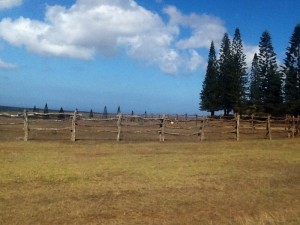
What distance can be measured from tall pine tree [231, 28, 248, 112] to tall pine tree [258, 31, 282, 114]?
3335 millimetres

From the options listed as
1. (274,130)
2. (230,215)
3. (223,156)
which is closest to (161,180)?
(230,215)

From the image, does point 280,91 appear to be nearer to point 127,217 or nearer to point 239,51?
point 239,51

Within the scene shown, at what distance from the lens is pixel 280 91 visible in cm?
5962

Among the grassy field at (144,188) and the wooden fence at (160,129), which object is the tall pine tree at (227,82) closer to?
the wooden fence at (160,129)

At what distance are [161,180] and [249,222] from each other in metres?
4.33

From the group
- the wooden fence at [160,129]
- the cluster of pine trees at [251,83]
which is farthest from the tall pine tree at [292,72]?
the wooden fence at [160,129]

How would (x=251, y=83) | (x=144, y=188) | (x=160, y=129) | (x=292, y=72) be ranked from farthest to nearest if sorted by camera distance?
1. (x=251, y=83)
2. (x=292, y=72)
3. (x=160, y=129)
4. (x=144, y=188)

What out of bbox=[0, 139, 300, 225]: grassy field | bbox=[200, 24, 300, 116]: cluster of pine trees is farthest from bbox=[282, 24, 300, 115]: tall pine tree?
bbox=[0, 139, 300, 225]: grassy field

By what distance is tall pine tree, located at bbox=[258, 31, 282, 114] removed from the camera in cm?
5867

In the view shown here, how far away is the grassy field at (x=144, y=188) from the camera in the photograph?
871 cm

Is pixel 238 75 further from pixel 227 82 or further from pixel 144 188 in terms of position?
pixel 144 188

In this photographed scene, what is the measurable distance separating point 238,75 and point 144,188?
184 feet

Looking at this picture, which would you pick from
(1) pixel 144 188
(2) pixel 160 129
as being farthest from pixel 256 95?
(1) pixel 144 188

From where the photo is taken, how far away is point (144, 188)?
11.3m
